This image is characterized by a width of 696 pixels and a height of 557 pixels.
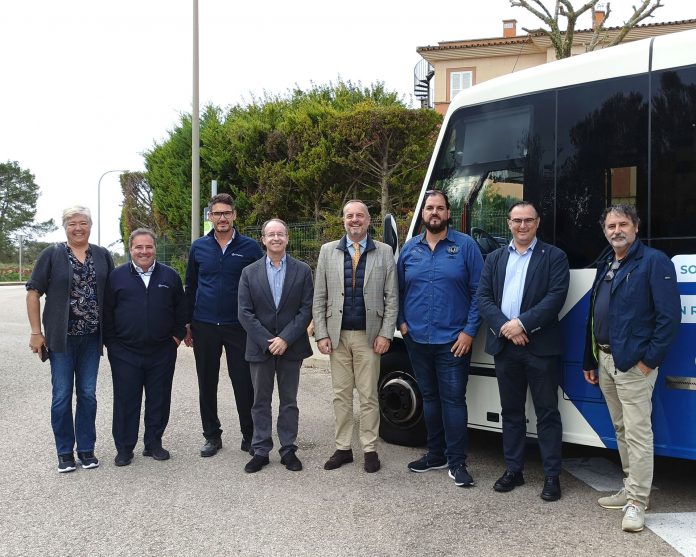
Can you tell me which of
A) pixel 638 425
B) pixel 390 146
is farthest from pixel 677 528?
pixel 390 146

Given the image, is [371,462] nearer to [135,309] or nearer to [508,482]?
[508,482]

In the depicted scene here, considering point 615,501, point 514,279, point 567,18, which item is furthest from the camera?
point 567,18

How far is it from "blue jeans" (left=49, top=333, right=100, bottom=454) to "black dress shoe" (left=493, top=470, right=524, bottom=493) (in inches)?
116

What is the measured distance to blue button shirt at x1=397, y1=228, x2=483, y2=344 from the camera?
4.56m

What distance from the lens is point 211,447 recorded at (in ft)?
17.4

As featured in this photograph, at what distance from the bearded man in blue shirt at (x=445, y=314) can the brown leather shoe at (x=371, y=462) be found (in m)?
0.51

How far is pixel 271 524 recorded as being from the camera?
3.87m

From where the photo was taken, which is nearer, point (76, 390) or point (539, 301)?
point (539, 301)

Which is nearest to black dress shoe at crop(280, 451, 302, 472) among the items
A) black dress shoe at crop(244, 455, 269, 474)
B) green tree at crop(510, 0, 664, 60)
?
black dress shoe at crop(244, 455, 269, 474)

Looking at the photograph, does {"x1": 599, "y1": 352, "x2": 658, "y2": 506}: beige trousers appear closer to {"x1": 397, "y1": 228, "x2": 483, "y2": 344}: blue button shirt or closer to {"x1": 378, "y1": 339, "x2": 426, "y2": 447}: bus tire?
{"x1": 397, "y1": 228, "x2": 483, "y2": 344}: blue button shirt

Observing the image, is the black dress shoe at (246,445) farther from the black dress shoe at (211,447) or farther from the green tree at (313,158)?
the green tree at (313,158)

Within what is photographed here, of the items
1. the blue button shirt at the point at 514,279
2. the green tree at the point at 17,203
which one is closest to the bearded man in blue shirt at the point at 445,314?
the blue button shirt at the point at 514,279

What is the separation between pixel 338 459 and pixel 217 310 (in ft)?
4.73

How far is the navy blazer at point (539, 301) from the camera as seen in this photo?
414cm
